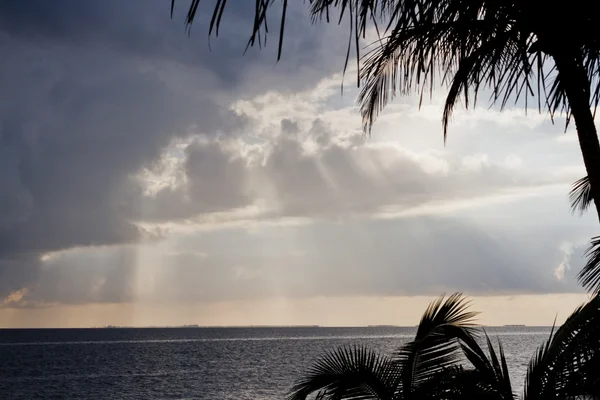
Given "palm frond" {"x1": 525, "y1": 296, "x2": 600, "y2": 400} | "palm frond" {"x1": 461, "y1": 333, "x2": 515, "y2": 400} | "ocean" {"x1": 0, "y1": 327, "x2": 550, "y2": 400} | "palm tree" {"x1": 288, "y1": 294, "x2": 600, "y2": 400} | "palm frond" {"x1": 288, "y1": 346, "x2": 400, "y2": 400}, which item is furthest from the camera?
"ocean" {"x1": 0, "y1": 327, "x2": 550, "y2": 400}

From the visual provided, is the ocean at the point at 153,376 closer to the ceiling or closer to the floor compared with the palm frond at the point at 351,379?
closer to the floor

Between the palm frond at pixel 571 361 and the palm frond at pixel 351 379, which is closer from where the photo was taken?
the palm frond at pixel 571 361

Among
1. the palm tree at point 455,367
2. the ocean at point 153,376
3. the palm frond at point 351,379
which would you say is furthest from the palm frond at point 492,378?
the ocean at point 153,376

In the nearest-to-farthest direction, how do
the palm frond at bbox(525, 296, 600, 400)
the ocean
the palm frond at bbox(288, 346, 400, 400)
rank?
the palm frond at bbox(525, 296, 600, 400) < the palm frond at bbox(288, 346, 400, 400) < the ocean

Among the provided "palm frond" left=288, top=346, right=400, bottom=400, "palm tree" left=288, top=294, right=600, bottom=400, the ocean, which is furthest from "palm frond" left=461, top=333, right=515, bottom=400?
the ocean

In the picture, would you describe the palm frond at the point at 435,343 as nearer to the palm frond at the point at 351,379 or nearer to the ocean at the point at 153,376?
the palm frond at the point at 351,379

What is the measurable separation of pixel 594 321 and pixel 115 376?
73881mm

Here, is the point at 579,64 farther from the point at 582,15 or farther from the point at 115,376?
the point at 115,376

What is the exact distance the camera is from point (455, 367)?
576 cm

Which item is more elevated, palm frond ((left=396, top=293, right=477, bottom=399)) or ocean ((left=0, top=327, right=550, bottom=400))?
palm frond ((left=396, top=293, right=477, bottom=399))

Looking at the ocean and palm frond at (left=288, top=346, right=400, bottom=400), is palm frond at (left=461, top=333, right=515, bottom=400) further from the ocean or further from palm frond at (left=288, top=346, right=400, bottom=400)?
the ocean

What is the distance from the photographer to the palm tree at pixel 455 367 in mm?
4867

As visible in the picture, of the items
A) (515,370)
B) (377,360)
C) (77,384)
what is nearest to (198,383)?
(77,384)

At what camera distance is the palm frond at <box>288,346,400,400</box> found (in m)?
6.04
